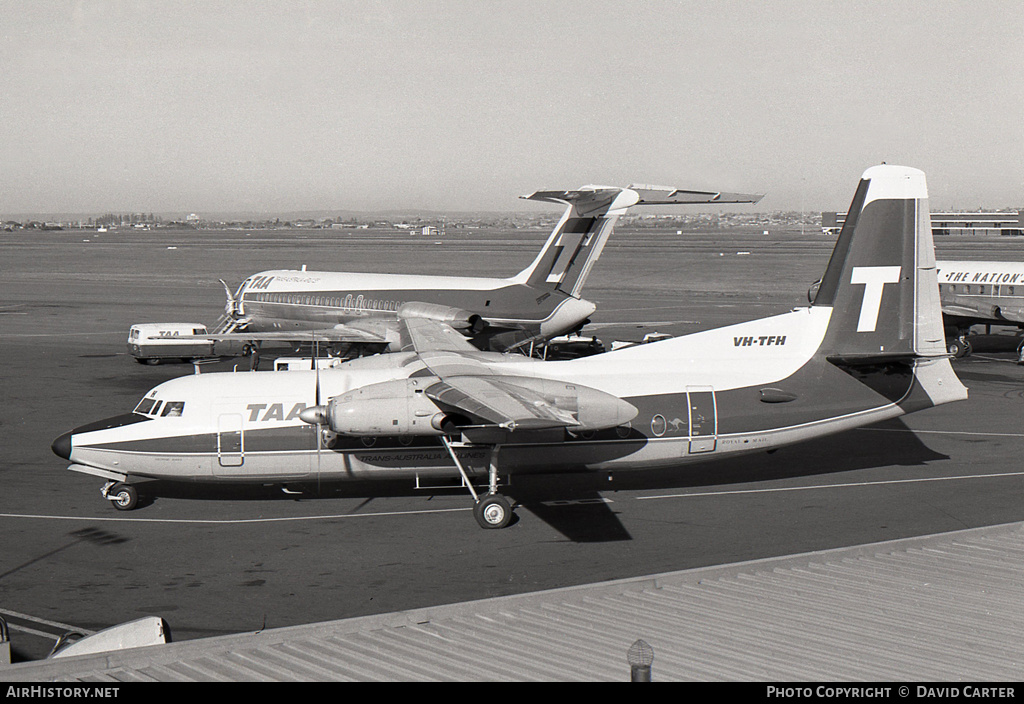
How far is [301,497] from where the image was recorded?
2491cm

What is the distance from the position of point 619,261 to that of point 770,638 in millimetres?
115357

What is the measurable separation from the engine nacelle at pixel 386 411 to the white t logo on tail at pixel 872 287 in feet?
37.2

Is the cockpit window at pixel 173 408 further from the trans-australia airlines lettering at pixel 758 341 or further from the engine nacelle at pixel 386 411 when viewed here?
the trans-australia airlines lettering at pixel 758 341

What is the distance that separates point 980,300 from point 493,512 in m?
35.1

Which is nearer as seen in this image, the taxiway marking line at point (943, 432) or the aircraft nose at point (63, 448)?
the aircraft nose at point (63, 448)

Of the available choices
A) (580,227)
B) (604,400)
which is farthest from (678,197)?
(604,400)

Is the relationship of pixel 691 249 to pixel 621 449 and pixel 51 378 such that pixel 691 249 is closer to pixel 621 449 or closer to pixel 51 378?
pixel 51 378

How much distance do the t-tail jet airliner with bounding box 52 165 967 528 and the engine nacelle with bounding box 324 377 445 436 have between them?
0.03 metres

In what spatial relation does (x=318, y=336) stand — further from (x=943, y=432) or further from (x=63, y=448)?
(x=943, y=432)

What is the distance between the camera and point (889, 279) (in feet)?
82.1

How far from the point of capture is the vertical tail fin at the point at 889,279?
24.8 m

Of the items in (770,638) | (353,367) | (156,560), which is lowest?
(156,560)

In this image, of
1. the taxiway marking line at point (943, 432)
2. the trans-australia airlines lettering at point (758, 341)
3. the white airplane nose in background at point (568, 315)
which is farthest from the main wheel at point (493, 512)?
the white airplane nose in background at point (568, 315)
